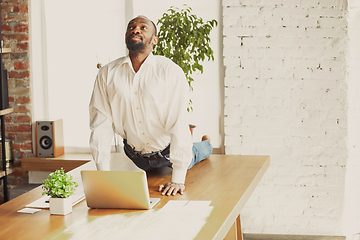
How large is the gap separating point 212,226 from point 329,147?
82.1 inches

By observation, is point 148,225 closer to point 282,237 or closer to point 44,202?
point 44,202

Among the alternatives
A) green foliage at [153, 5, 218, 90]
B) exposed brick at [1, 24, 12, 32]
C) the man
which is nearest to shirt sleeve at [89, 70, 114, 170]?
the man

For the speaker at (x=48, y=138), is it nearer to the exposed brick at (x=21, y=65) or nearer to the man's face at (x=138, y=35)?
the exposed brick at (x=21, y=65)

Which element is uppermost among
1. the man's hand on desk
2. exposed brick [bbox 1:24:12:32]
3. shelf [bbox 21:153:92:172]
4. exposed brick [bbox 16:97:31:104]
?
exposed brick [bbox 1:24:12:32]

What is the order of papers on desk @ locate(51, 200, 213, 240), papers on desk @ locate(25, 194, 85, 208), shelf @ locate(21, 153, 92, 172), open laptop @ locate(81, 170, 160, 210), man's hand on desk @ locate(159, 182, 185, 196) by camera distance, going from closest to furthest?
papers on desk @ locate(51, 200, 213, 240) → open laptop @ locate(81, 170, 160, 210) → papers on desk @ locate(25, 194, 85, 208) → man's hand on desk @ locate(159, 182, 185, 196) → shelf @ locate(21, 153, 92, 172)

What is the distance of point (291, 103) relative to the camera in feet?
10.8

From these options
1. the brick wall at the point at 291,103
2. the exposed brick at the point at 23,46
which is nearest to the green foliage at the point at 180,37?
the brick wall at the point at 291,103

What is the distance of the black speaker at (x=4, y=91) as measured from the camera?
3.54 meters

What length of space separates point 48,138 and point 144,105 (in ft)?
6.32

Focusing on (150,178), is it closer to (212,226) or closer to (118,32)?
(212,226)

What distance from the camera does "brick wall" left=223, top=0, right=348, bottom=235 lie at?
3.23 m

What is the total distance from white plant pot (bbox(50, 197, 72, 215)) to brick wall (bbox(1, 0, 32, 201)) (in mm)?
2393

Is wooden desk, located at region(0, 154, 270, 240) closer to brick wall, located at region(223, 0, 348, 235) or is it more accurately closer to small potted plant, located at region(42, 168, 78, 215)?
small potted plant, located at region(42, 168, 78, 215)


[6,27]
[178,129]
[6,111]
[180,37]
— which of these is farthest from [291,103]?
[6,27]
